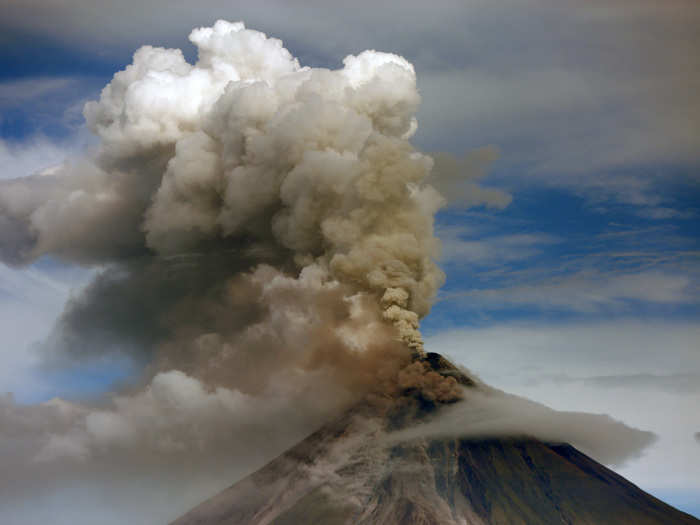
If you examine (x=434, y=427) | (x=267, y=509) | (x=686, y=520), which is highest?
(x=434, y=427)

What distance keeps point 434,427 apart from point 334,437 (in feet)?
30.8

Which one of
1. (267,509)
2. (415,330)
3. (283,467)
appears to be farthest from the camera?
(283,467)

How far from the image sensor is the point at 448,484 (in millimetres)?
82000

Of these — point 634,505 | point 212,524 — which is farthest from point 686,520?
point 212,524

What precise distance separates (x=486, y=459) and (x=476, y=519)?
10.6 m

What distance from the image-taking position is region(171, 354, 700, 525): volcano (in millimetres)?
79562

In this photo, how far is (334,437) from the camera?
8794 cm

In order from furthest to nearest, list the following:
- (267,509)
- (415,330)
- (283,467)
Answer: (283,467) → (267,509) → (415,330)

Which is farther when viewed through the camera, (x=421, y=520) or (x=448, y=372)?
(x=448, y=372)

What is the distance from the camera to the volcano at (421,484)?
7956cm

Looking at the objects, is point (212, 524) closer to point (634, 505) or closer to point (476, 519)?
point (476, 519)

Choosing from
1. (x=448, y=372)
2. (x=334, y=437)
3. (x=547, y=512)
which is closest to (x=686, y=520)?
(x=547, y=512)

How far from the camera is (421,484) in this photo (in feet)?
266

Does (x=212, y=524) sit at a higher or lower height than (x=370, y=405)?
lower
